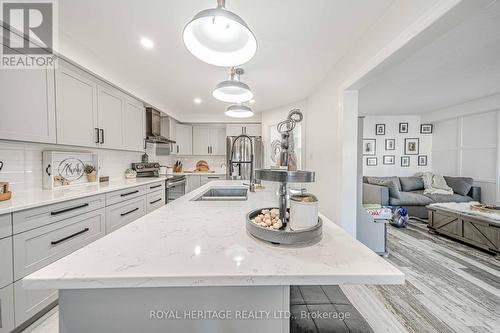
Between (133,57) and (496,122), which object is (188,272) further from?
(496,122)

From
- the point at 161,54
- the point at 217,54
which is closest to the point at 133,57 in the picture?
the point at 161,54

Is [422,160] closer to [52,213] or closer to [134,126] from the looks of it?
[134,126]

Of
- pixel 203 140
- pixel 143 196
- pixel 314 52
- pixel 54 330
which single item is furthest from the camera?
pixel 203 140

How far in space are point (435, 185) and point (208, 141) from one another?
5.49 metres

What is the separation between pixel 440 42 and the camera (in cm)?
199

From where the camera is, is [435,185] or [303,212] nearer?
[303,212]

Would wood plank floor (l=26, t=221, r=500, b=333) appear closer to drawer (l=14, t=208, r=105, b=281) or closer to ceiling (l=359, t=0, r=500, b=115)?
drawer (l=14, t=208, r=105, b=281)

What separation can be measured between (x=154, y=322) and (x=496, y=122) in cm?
634

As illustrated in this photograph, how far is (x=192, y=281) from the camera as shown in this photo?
54 cm

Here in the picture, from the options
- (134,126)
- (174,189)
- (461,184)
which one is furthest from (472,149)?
(134,126)

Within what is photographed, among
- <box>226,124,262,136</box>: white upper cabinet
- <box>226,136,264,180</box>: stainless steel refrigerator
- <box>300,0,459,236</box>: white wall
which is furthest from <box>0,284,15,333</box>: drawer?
<box>226,124,262,136</box>: white upper cabinet

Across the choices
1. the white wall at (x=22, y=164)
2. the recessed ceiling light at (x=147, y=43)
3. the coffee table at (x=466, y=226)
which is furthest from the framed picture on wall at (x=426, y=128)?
the white wall at (x=22, y=164)

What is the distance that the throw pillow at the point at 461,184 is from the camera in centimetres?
409

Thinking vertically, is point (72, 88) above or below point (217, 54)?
above
